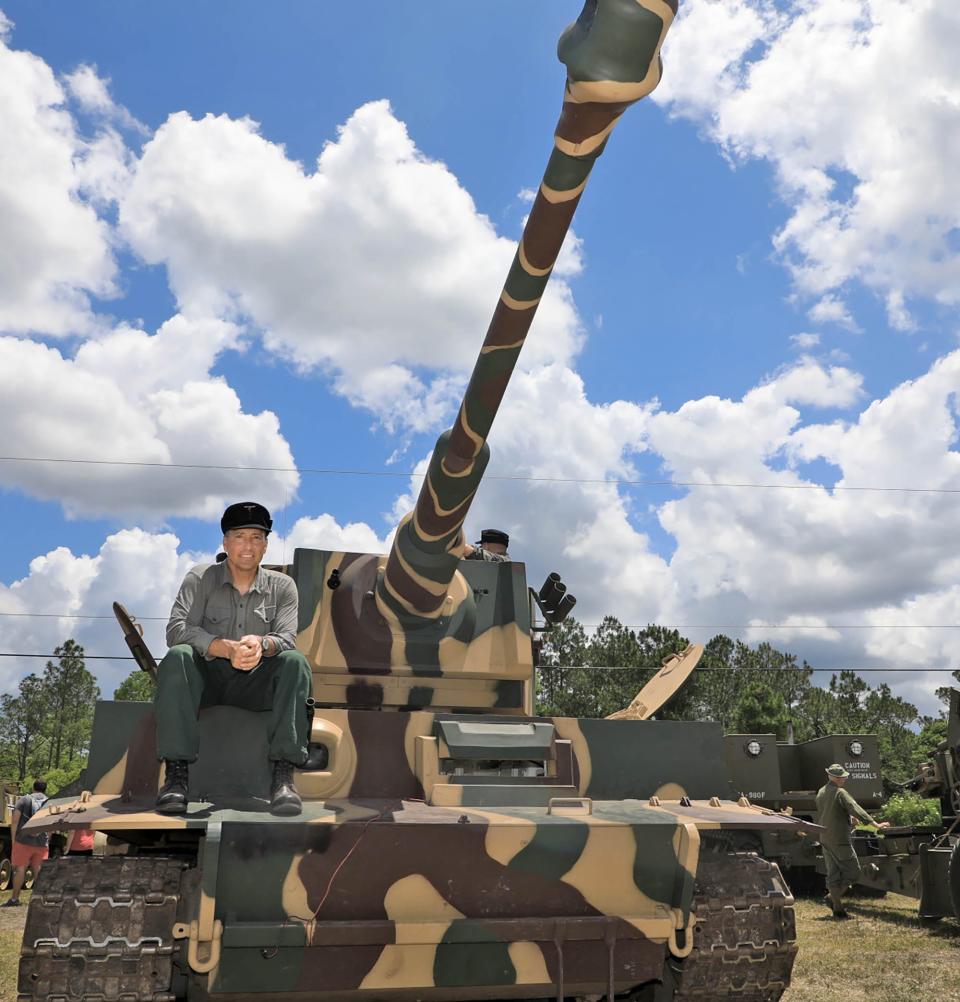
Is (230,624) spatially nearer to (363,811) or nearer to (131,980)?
(363,811)

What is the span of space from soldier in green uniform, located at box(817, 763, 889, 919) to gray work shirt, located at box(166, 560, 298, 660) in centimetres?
900

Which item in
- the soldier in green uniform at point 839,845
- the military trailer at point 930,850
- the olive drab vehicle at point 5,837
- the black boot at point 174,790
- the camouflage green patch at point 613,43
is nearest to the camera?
the camouflage green patch at point 613,43

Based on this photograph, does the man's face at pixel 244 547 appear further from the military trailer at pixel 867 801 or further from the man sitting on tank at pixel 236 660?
the military trailer at pixel 867 801

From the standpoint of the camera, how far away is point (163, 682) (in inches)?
201

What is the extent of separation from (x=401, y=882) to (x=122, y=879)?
129cm

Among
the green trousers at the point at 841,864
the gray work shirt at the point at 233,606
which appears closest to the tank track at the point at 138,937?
the gray work shirt at the point at 233,606

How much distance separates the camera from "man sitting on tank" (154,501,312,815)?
199 inches

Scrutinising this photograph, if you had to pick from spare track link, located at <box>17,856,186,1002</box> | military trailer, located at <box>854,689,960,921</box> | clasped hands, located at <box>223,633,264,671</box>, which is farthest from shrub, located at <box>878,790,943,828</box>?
spare track link, located at <box>17,856,186,1002</box>

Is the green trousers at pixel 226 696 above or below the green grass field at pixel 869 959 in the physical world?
above

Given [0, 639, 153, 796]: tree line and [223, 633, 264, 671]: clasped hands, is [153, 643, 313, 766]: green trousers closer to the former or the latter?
[223, 633, 264, 671]: clasped hands

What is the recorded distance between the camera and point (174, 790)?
4.92 meters

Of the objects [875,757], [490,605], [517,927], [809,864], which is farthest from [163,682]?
[875,757]

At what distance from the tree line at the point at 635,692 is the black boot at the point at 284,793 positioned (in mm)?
35834

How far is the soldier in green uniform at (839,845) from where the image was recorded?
40.6 ft
